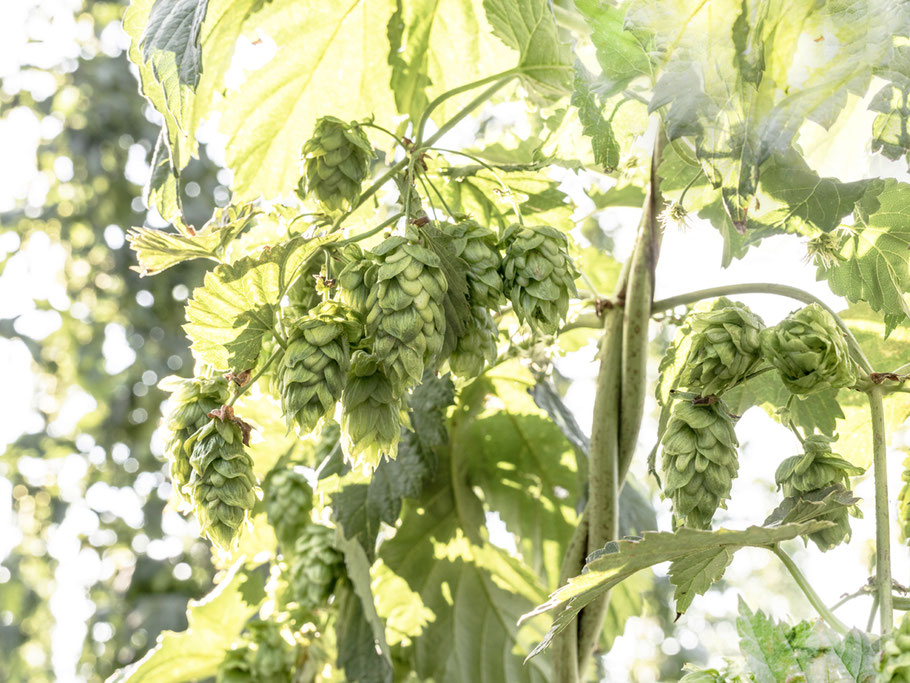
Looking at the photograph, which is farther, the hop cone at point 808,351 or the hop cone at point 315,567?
the hop cone at point 315,567

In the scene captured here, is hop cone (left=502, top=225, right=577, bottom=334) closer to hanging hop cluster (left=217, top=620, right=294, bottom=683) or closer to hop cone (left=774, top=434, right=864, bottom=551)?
hop cone (left=774, top=434, right=864, bottom=551)

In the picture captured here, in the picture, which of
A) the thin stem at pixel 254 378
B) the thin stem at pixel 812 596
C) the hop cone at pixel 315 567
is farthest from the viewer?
the hop cone at pixel 315 567

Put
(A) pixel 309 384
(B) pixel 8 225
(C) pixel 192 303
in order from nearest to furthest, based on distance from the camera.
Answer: (A) pixel 309 384
(C) pixel 192 303
(B) pixel 8 225

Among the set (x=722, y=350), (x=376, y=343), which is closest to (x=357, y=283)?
(x=376, y=343)

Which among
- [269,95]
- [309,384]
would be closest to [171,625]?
[269,95]

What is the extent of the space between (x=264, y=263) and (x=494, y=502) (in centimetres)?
70

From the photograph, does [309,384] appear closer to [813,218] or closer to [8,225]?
[813,218]

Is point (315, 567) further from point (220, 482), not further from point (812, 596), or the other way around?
point (812, 596)

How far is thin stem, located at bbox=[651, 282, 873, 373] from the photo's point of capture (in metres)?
0.83

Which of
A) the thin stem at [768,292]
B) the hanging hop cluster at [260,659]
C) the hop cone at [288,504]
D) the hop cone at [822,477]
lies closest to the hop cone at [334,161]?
the thin stem at [768,292]

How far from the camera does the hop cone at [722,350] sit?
787 millimetres

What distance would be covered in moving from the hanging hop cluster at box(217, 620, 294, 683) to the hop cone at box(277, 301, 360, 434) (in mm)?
730

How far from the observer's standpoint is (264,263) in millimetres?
854

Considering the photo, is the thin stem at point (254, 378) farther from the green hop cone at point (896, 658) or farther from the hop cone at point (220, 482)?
the green hop cone at point (896, 658)
